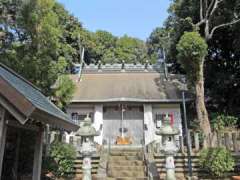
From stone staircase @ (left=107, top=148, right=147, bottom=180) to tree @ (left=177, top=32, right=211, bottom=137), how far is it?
3292 millimetres

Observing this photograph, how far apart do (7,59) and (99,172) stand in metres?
5.23

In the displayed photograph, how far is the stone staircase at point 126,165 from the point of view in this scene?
9.70 metres

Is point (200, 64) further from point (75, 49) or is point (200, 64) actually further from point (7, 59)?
point (75, 49)

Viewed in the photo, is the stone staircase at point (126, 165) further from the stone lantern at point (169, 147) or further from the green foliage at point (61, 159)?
the stone lantern at point (169, 147)

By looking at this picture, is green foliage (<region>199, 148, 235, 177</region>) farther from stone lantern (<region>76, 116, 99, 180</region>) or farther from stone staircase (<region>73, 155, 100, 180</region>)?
stone lantern (<region>76, 116, 99, 180</region>)

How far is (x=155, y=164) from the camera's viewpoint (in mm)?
10203

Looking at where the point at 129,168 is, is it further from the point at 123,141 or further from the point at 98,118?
the point at 98,118

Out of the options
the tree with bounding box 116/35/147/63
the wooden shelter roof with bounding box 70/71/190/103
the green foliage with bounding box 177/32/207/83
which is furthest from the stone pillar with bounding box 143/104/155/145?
the tree with bounding box 116/35/147/63

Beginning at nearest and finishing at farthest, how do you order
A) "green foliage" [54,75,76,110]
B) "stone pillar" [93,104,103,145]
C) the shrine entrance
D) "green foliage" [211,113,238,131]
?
"green foliage" [54,75,76,110], "green foliage" [211,113,238,131], "stone pillar" [93,104,103,145], the shrine entrance

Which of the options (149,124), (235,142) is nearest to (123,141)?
(149,124)

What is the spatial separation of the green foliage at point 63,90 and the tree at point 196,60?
524 cm

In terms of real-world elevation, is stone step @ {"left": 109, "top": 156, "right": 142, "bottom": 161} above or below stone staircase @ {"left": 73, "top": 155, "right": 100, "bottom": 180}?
above

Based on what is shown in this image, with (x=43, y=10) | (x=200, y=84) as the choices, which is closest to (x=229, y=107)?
(x=200, y=84)

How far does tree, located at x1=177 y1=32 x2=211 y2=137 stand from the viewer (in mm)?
12523
